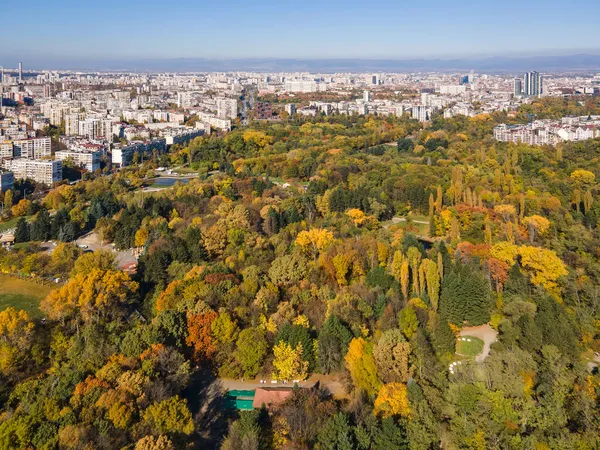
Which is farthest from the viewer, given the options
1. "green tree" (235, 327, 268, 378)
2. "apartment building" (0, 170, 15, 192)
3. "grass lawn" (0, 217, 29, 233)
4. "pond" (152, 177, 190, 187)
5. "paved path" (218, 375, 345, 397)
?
"pond" (152, 177, 190, 187)

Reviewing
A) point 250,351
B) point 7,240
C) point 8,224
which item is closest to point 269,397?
point 250,351

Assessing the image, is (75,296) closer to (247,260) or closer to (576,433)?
(247,260)

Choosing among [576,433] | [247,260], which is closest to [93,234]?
[247,260]

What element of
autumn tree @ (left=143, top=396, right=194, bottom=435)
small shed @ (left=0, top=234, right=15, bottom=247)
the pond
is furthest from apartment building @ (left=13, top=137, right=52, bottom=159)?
autumn tree @ (left=143, top=396, right=194, bottom=435)

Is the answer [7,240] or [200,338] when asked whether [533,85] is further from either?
[200,338]

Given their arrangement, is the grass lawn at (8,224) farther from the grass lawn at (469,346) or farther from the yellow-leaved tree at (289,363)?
the grass lawn at (469,346)

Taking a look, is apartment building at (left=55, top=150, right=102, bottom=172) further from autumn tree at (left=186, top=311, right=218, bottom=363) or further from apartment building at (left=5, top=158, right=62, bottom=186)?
autumn tree at (left=186, top=311, right=218, bottom=363)
